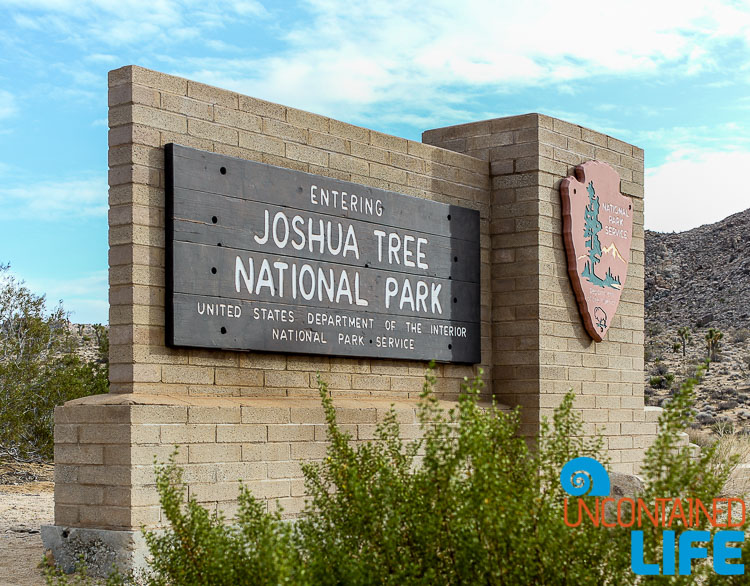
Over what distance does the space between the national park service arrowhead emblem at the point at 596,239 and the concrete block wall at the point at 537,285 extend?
107 millimetres

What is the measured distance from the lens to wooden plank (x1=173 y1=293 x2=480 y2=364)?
7785mm

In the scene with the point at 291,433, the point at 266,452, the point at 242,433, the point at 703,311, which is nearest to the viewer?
the point at 242,433

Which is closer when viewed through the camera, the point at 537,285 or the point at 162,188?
the point at 162,188

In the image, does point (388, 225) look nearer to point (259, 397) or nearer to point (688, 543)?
point (259, 397)

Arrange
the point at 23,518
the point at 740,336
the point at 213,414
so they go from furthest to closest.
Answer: the point at 740,336, the point at 23,518, the point at 213,414

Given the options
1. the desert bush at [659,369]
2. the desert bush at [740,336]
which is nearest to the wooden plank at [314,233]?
the desert bush at [659,369]

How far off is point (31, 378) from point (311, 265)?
31.8 ft

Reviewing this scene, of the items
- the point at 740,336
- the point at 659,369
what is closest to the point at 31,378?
the point at 659,369

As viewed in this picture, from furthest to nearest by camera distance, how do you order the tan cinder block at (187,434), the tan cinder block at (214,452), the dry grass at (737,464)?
1. the dry grass at (737,464)
2. the tan cinder block at (214,452)
3. the tan cinder block at (187,434)

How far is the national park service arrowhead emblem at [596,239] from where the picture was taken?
10.9 meters

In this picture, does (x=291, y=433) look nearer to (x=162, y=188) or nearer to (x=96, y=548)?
(x=96, y=548)

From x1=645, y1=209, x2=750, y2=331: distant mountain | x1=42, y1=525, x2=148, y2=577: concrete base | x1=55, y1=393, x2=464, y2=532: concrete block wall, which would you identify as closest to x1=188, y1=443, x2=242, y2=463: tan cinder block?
x1=55, y1=393, x2=464, y2=532: concrete block wall

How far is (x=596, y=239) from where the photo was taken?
1130 centimetres

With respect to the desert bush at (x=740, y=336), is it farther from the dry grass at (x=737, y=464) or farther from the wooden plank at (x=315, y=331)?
the wooden plank at (x=315, y=331)
